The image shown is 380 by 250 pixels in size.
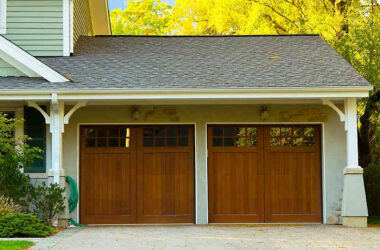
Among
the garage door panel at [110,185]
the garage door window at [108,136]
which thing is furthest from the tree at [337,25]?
the garage door panel at [110,185]

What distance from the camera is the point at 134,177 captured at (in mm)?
12352

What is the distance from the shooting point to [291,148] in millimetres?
12461

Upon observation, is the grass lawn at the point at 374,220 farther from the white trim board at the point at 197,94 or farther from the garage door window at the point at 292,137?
the white trim board at the point at 197,94

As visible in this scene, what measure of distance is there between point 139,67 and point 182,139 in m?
1.73

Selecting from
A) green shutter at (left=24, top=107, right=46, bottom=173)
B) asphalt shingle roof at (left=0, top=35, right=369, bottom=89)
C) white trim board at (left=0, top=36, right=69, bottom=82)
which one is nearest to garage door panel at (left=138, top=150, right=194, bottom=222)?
asphalt shingle roof at (left=0, top=35, right=369, bottom=89)

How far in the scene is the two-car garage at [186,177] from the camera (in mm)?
12328

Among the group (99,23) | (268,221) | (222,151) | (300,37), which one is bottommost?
(268,221)

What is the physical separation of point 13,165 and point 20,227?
64.9 inches

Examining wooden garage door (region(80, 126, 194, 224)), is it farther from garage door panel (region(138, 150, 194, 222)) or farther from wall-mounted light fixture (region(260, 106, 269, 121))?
wall-mounted light fixture (region(260, 106, 269, 121))

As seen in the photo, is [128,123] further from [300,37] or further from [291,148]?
[300,37]

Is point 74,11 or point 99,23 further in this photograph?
point 99,23

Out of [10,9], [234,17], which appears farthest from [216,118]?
[234,17]

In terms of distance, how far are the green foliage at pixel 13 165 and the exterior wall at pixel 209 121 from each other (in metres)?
1.12

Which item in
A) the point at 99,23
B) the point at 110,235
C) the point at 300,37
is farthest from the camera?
the point at 99,23
